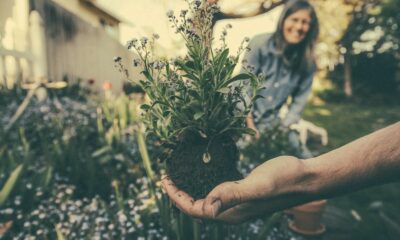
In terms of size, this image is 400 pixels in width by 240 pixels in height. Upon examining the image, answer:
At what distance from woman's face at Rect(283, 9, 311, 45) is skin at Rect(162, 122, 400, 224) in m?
2.20

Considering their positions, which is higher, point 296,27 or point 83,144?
point 296,27

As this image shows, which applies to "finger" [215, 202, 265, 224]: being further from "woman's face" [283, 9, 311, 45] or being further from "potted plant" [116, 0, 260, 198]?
"woman's face" [283, 9, 311, 45]

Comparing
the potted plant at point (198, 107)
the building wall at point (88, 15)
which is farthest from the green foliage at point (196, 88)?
the building wall at point (88, 15)

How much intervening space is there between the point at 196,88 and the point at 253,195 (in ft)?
1.38

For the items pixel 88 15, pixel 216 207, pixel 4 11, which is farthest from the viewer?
pixel 88 15

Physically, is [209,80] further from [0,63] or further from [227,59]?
[0,63]

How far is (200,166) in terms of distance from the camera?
139 cm

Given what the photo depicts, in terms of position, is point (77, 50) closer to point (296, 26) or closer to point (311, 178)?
point (296, 26)

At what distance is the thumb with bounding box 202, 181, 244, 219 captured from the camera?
3.96 ft

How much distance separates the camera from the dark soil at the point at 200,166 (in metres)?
1.38

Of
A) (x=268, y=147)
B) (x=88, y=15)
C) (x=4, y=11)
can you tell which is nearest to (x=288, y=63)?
(x=268, y=147)

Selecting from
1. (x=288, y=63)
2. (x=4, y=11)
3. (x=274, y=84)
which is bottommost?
(x=274, y=84)

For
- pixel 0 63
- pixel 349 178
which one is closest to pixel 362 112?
pixel 0 63

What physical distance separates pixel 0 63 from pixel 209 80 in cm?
452
